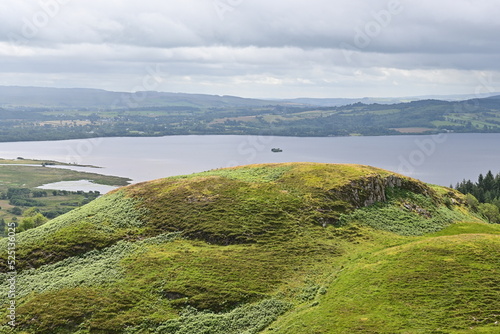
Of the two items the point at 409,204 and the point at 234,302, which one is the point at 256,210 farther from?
the point at 409,204

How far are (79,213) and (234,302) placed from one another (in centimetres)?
2904

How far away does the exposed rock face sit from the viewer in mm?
60250

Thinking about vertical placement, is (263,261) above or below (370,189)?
below

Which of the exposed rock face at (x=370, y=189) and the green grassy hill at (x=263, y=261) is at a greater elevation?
the exposed rock face at (x=370, y=189)

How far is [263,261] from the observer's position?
4666 centimetres

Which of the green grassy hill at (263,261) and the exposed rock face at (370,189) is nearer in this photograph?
the green grassy hill at (263,261)

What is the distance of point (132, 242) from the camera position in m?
51.9

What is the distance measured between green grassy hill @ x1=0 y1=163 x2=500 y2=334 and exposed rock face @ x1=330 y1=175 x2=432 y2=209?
7.3 inches

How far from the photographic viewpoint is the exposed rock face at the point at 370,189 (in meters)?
60.2

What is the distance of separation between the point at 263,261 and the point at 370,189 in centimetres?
2294

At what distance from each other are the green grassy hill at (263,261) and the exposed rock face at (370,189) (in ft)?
0.61

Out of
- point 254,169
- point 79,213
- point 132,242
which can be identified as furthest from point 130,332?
point 254,169

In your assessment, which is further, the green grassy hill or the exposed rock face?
the exposed rock face

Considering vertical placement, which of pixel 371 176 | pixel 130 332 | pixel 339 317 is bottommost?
pixel 130 332
